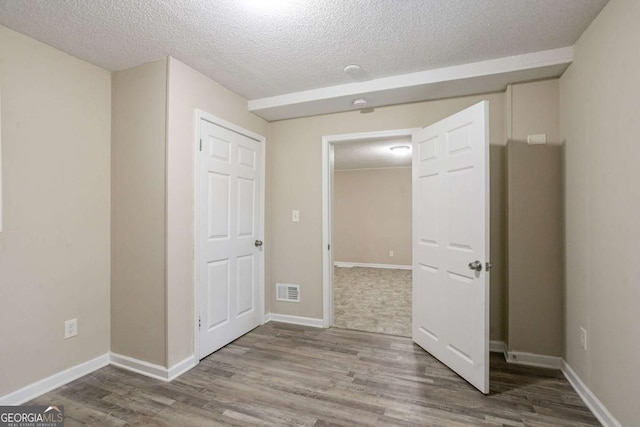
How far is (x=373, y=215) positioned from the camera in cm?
731

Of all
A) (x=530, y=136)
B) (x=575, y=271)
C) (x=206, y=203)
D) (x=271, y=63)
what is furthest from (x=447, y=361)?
(x=271, y=63)

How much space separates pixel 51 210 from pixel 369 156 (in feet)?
16.3

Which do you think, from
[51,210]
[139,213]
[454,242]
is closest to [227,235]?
[139,213]

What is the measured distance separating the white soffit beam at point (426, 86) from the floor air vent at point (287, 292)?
1971 mm

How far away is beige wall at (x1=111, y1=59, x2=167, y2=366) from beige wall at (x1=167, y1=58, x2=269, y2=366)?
0.06 m

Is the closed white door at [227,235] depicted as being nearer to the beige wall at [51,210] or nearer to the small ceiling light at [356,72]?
the beige wall at [51,210]

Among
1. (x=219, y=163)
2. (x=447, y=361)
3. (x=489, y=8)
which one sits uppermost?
(x=489, y=8)

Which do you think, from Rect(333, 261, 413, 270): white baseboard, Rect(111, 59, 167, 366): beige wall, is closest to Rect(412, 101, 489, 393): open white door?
Rect(111, 59, 167, 366): beige wall

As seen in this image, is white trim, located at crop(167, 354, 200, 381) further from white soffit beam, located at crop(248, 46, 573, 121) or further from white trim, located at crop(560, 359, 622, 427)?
white trim, located at crop(560, 359, 622, 427)

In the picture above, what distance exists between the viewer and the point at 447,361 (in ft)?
7.78

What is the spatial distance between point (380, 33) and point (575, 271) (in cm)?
218

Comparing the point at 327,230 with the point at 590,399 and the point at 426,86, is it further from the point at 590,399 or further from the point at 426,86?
the point at 590,399

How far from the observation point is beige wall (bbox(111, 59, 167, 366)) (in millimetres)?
2266

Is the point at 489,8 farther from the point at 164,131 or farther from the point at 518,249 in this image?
the point at 164,131
